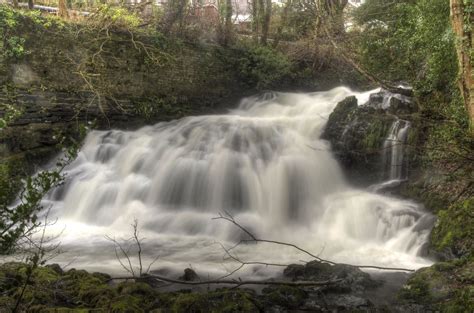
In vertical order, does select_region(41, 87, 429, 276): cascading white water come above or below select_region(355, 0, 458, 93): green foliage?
below

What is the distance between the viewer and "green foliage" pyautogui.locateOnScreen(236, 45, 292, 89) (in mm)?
16266

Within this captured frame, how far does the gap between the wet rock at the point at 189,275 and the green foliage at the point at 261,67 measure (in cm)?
1126

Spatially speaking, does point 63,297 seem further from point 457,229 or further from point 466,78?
point 466,78

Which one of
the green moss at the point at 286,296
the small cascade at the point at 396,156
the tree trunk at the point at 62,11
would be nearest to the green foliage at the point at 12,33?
the tree trunk at the point at 62,11

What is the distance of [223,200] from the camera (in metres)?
9.35

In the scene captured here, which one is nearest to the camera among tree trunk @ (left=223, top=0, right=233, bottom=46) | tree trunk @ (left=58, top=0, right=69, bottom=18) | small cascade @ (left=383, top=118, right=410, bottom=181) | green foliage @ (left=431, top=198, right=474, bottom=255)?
green foliage @ (left=431, top=198, right=474, bottom=255)

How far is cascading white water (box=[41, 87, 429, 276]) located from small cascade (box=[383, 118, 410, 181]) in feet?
2.42

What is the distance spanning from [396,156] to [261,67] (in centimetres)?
845

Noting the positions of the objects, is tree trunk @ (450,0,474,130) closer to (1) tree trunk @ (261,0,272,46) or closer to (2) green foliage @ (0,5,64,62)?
(2) green foliage @ (0,5,64,62)

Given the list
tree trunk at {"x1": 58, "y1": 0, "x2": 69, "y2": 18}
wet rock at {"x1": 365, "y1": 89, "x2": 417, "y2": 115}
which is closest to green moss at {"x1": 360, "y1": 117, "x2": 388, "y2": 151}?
wet rock at {"x1": 365, "y1": 89, "x2": 417, "y2": 115}

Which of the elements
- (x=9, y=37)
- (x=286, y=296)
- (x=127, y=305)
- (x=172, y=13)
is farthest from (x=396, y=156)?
(x=9, y=37)

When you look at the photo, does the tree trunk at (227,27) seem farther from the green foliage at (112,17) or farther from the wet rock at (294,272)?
the wet rock at (294,272)

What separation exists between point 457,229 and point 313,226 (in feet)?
10.4

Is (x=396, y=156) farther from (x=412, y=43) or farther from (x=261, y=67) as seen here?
(x=261, y=67)
